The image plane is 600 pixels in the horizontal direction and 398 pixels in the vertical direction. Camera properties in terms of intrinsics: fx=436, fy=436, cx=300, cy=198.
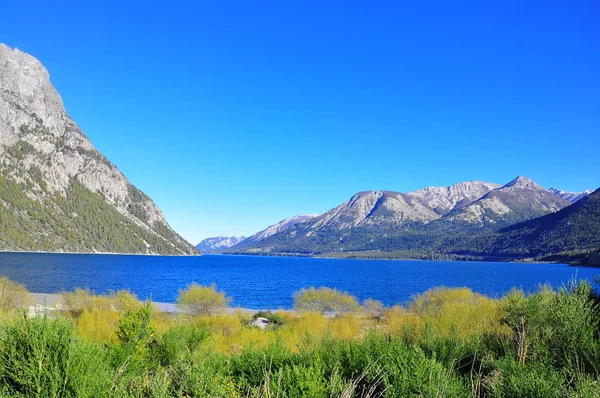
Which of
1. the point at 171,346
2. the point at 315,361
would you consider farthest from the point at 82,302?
the point at 315,361

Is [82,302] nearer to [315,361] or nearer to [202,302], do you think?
[202,302]

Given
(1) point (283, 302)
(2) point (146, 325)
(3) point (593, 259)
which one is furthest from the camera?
(3) point (593, 259)

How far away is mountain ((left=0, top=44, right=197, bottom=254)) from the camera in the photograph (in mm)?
150000

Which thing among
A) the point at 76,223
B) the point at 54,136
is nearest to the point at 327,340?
the point at 76,223

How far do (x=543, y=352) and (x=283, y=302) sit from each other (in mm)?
40191

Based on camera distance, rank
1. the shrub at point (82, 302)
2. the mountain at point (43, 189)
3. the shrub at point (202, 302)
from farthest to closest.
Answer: the mountain at point (43, 189)
the shrub at point (202, 302)
the shrub at point (82, 302)

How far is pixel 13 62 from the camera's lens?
626 ft

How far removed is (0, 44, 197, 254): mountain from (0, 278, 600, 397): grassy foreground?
5775 inches

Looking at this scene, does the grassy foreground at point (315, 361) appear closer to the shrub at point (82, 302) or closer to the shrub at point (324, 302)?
the shrub at point (82, 302)

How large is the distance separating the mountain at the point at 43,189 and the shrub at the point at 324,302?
130 meters

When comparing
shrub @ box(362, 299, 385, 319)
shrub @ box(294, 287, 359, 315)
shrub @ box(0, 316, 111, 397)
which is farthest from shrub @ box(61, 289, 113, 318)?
shrub @ box(0, 316, 111, 397)

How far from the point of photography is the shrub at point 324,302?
35.0 meters

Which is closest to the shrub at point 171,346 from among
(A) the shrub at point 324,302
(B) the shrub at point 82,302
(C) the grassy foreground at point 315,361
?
(C) the grassy foreground at point 315,361

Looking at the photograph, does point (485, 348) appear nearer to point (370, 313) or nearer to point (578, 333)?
point (578, 333)
